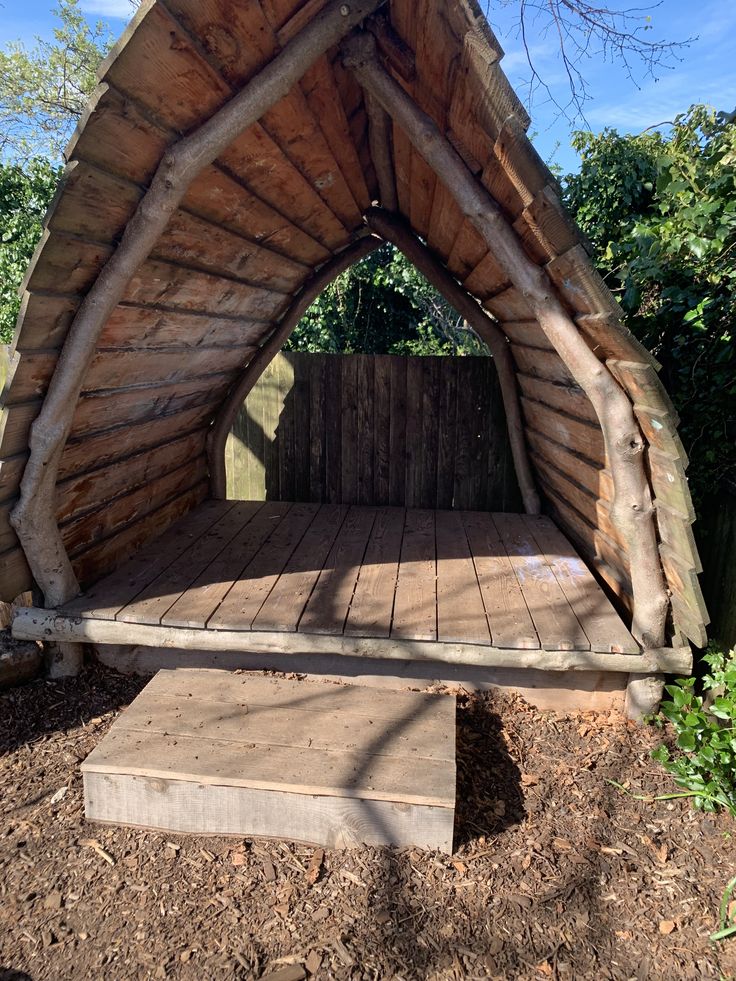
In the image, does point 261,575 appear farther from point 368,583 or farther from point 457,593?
point 457,593

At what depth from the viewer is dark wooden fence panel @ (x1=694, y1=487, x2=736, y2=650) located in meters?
3.07

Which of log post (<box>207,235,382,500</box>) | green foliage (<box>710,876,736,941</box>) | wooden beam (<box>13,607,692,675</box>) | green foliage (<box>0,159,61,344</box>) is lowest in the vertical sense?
green foliage (<box>710,876,736,941</box>)

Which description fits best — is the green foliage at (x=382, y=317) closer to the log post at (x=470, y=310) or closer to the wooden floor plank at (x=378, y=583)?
the log post at (x=470, y=310)

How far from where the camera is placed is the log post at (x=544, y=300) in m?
2.64

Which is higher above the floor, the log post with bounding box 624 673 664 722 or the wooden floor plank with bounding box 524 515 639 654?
the wooden floor plank with bounding box 524 515 639 654

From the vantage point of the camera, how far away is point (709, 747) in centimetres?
257

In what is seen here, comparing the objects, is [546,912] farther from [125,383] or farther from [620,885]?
[125,383]

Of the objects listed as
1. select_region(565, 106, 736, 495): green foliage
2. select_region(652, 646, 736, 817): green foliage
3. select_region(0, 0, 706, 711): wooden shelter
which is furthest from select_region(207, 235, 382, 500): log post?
select_region(652, 646, 736, 817): green foliage

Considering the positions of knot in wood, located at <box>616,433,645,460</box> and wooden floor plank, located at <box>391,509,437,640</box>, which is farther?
wooden floor plank, located at <box>391,509,437,640</box>

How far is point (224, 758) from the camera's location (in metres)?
2.49

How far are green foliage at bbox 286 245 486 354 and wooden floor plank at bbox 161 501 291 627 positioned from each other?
440cm

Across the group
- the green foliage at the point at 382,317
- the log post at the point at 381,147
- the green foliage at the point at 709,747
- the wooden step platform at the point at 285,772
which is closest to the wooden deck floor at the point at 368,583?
the green foliage at the point at 709,747

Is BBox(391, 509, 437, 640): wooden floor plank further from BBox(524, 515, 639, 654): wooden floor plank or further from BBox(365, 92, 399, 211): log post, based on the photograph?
BBox(365, 92, 399, 211): log post

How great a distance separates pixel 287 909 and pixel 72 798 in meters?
1.08
